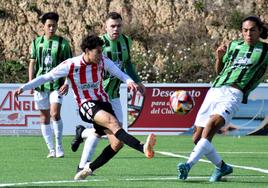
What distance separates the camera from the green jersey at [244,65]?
12.2 m

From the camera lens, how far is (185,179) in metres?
11.8

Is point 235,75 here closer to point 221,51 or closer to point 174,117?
point 221,51

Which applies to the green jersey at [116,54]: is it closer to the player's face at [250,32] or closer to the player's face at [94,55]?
Answer: the player's face at [94,55]

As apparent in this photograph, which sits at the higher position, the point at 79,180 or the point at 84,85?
the point at 84,85

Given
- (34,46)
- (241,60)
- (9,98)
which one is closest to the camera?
(241,60)

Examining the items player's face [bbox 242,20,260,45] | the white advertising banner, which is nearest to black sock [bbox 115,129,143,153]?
player's face [bbox 242,20,260,45]

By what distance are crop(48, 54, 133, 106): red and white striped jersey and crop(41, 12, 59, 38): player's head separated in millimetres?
4266

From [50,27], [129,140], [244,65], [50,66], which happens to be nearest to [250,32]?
[244,65]

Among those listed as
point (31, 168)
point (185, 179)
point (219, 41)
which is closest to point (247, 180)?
point (185, 179)

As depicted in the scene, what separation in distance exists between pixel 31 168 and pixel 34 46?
3.36 metres

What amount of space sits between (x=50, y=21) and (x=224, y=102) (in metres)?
5.02

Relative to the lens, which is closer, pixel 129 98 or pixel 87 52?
pixel 87 52

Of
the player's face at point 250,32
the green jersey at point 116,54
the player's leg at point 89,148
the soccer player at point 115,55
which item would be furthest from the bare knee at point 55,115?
the player's face at point 250,32

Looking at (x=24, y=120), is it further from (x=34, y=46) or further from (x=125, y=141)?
(x=125, y=141)
